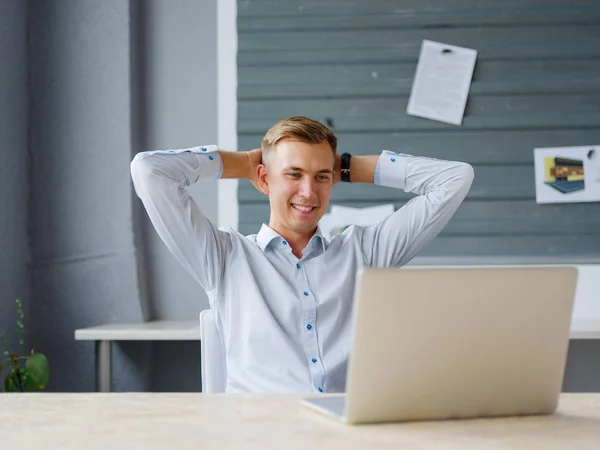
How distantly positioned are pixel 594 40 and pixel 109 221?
2.06 meters

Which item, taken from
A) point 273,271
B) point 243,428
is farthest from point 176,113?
point 243,428

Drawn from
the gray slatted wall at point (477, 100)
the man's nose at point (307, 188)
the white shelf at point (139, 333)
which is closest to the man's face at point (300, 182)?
the man's nose at point (307, 188)

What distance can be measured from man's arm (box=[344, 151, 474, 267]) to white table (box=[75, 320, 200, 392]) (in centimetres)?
97

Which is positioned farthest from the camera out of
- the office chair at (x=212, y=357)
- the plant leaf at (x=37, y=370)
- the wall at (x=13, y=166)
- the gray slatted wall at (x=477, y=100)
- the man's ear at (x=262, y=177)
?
the gray slatted wall at (x=477, y=100)

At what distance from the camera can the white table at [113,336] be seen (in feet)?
9.75

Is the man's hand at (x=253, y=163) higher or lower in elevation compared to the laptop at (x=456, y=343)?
higher

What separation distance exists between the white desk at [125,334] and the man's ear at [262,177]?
905 mm

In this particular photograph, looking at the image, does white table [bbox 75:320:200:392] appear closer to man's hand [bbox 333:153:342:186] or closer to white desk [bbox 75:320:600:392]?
white desk [bbox 75:320:600:392]

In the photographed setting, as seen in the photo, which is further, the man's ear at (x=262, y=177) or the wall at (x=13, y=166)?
the wall at (x=13, y=166)

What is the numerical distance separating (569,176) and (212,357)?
1.88 meters

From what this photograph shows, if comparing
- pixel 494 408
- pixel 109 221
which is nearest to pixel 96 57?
pixel 109 221

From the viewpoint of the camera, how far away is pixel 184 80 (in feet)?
11.4

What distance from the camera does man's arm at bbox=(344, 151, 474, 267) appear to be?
2.26 meters

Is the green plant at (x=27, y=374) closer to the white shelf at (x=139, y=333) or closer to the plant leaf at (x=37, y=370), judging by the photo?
the plant leaf at (x=37, y=370)
